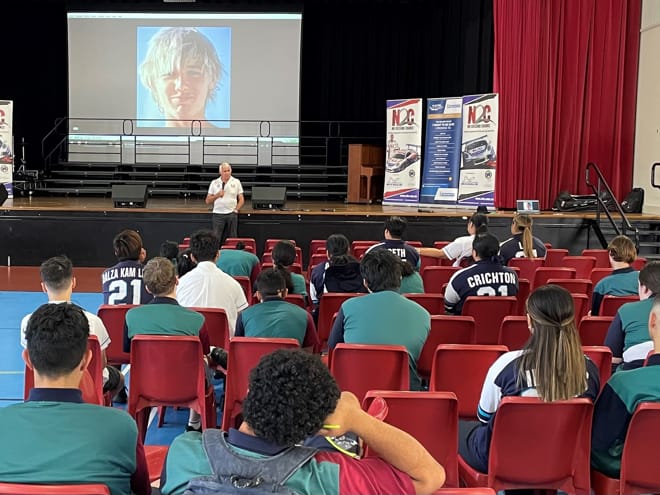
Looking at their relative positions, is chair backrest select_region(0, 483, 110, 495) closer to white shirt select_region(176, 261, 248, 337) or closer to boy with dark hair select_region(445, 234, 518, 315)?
white shirt select_region(176, 261, 248, 337)

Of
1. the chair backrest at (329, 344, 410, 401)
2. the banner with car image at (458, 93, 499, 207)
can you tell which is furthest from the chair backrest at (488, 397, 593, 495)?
the banner with car image at (458, 93, 499, 207)

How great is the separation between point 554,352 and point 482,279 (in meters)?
2.46

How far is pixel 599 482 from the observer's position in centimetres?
279

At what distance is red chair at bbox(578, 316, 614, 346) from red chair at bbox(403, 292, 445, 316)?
95cm

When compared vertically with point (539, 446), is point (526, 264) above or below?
above

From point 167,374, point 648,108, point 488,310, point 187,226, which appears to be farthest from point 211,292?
point 648,108

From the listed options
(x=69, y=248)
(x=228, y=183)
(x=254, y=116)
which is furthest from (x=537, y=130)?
(x=69, y=248)

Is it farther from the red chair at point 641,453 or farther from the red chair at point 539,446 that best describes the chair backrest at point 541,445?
the red chair at point 641,453

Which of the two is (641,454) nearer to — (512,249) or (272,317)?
(272,317)

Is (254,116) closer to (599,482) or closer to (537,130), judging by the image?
(537,130)

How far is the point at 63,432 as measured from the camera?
184cm

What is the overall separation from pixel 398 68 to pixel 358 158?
3749 mm

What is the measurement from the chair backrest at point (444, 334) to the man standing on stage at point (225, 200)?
653 centimetres

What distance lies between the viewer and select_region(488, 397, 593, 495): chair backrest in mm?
2559
